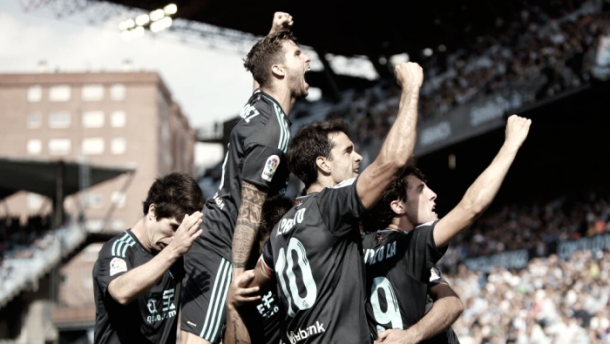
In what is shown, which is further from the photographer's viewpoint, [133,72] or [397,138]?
[133,72]

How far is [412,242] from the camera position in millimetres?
4742

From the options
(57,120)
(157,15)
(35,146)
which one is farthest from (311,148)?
(35,146)

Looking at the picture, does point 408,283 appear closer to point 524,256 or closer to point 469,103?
point 524,256

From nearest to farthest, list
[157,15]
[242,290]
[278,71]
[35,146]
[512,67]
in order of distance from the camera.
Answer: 1. [242,290]
2. [278,71]
3. [157,15]
4. [512,67]
5. [35,146]

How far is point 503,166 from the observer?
15.3 ft

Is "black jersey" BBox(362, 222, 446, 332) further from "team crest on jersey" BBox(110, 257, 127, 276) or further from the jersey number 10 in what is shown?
"team crest on jersey" BBox(110, 257, 127, 276)

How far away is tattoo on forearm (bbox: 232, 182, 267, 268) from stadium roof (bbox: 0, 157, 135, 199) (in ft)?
96.6

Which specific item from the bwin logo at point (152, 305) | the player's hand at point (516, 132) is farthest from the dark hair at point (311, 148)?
the bwin logo at point (152, 305)

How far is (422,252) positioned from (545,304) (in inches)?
521

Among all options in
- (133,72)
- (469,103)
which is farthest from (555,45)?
(133,72)

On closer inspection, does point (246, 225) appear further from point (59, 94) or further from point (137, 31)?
point (59, 94)

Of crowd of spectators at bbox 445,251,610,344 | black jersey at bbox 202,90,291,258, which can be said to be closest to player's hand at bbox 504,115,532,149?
black jersey at bbox 202,90,291,258

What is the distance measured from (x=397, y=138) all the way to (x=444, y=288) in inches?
49.0

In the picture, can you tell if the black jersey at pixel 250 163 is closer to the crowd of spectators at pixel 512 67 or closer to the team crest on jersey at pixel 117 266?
the team crest on jersey at pixel 117 266
